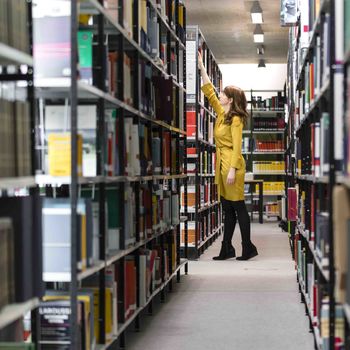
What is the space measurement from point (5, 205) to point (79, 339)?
2.64 feet

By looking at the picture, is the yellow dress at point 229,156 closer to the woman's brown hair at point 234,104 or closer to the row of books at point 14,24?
the woman's brown hair at point 234,104

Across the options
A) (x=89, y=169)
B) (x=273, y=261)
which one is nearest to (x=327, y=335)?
(x=89, y=169)

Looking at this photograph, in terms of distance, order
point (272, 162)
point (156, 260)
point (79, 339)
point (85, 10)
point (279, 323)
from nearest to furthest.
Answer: point (79, 339) → point (85, 10) → point (279, 323) → point (156, 260) → point (272, 162)

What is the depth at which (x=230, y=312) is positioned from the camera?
199 inches

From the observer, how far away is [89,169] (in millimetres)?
3418

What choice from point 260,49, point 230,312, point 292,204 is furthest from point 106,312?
point 260,49

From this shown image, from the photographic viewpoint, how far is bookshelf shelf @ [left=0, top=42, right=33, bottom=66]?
7.79ft

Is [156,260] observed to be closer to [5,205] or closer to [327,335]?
[327,335]

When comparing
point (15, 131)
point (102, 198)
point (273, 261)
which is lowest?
point (273, 261)

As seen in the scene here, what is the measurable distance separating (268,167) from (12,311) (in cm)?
1196

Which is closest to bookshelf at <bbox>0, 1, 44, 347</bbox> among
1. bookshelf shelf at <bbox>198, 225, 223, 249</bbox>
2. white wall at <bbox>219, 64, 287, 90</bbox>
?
bookshelf shelf at <bbox>198, 225, 223, 249</bbox>

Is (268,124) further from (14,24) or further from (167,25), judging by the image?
(14,24)

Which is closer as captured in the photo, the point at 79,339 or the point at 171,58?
the point at 79,339

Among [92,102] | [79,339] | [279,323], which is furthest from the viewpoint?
[279,323]
